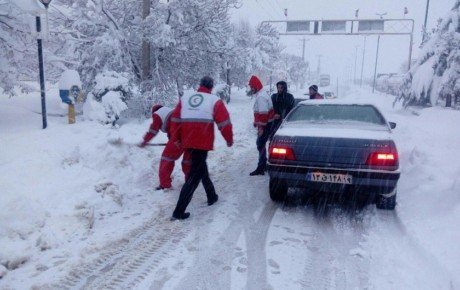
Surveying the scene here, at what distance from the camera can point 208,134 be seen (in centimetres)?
477

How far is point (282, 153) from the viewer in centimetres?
489

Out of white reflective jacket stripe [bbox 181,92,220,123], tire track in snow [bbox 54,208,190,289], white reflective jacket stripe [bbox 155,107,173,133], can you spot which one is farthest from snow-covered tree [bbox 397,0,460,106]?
tire track in snow [bbox 54,208,190,289]

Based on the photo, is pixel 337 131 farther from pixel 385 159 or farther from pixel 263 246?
pixel 263 246

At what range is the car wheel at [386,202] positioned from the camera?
512cm

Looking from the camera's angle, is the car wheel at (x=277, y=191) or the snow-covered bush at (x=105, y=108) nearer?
the car wheel at (x=277, y=191)

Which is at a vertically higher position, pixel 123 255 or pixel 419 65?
pixel 419 65

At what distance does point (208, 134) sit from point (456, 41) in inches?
731

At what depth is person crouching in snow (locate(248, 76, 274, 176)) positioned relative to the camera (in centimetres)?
696

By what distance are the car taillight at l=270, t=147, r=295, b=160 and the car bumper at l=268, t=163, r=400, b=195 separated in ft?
0.38

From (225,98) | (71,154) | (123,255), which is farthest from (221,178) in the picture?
(225,98)

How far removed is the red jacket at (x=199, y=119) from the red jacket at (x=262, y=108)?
2.25m

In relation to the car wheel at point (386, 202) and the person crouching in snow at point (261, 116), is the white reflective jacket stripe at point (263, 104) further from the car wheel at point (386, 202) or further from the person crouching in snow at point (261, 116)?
the car wheel at point (386, 202)

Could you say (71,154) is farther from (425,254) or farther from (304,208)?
(425,254)

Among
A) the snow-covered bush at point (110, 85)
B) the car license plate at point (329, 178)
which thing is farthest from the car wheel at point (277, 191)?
the snow-covered bush at point (110, 85)
